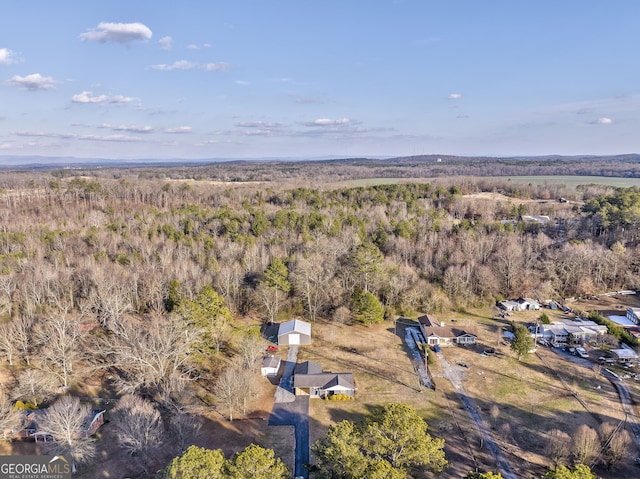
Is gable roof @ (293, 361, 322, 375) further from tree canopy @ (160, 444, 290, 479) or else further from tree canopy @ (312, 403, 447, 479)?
tree canopy @ (160, 444, 290, 479)

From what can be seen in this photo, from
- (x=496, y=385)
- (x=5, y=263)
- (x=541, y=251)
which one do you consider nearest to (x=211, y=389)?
(x=496, y=385)

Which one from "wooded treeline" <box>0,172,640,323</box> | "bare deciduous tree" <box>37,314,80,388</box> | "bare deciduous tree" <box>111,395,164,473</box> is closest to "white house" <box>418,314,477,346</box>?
"wooded treeline" <box>0,172,640,323</box>

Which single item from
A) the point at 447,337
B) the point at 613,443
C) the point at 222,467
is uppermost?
the point at 222,467

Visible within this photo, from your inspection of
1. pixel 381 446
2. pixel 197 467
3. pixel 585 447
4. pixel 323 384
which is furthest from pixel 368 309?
pixel 197 467

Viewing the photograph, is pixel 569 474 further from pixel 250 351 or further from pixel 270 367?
pixel 270 367

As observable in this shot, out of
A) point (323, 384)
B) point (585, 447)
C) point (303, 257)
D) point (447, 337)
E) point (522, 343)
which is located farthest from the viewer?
point (303, 257)

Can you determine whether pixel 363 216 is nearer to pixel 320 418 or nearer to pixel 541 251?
pixel 541 251
